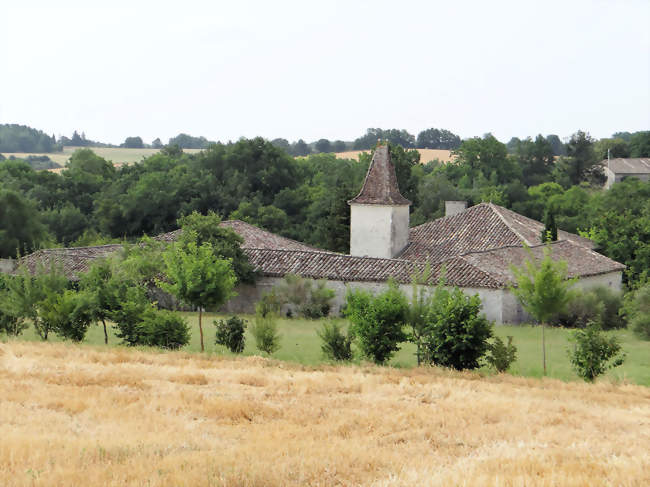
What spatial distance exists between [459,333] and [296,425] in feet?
26.6

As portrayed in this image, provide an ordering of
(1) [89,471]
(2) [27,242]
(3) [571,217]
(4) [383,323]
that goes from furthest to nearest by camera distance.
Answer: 1. (3) [571,217]
2. (2) [27,242]
3. (4) [383,323]
4. (1) [89,471]

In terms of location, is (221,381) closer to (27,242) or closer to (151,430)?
(151,430)

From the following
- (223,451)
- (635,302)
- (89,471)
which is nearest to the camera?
(89,471)

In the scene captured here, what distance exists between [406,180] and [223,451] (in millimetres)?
51906

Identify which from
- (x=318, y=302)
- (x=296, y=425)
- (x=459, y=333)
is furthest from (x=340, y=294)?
(x=296, y=425)

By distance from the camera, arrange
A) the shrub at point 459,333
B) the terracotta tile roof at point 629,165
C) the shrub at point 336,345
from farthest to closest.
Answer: the terracotta tile roof at point 629,165 → the shrub at point 336,345 → the shrub at point 459,333

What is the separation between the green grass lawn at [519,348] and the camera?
20875mm

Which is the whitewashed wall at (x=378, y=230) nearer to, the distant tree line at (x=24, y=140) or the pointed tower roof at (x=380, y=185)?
the pointed tower roof at (x=380, y=185)

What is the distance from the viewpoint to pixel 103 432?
11.9 metres

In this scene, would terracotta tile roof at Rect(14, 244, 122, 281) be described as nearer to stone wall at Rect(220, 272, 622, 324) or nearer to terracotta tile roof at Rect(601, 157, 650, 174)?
stone wall at Rect(220, 272, 622, 324)

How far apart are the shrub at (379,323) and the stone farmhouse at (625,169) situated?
79.6 m

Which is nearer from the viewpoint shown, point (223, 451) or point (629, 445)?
point (223, 451)

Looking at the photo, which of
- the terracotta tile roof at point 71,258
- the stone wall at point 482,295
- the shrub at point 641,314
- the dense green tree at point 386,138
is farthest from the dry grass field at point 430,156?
the shrub at point 641,314

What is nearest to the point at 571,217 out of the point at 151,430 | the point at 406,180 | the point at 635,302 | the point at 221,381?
the point at 406,180
